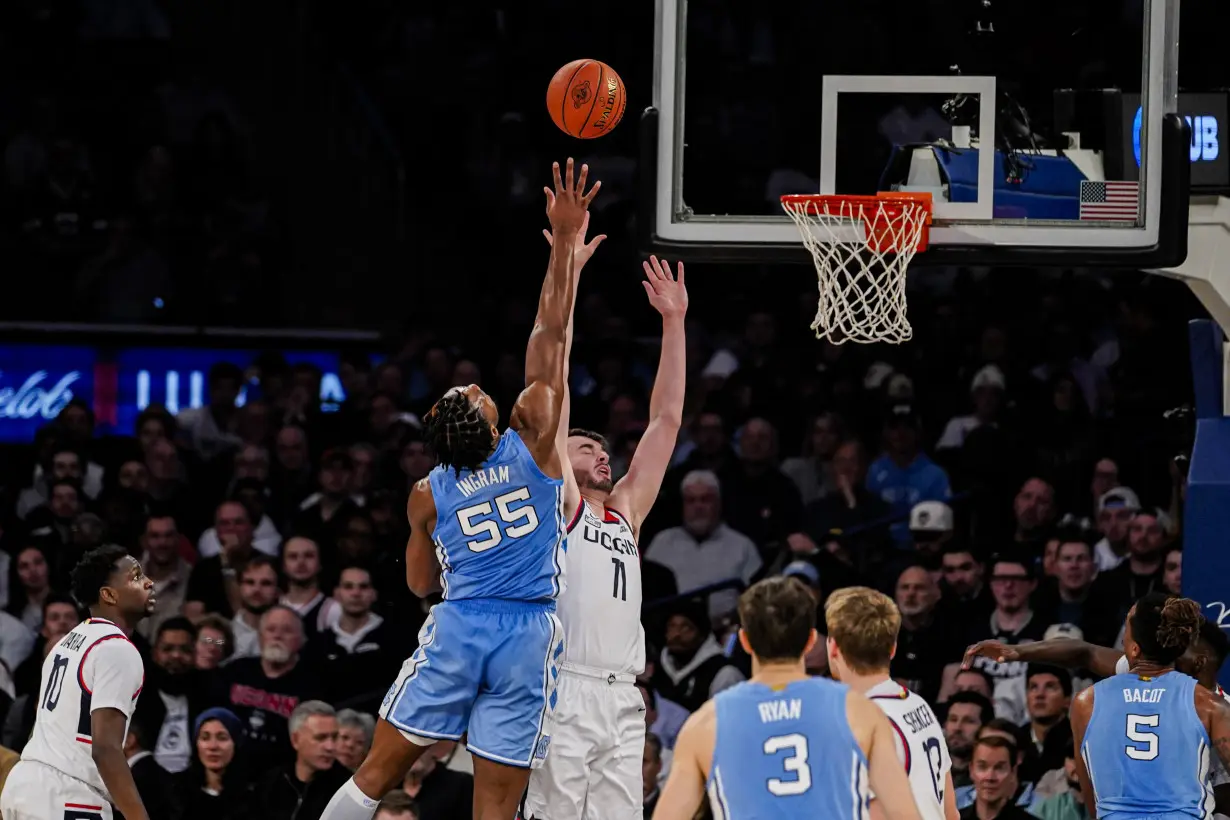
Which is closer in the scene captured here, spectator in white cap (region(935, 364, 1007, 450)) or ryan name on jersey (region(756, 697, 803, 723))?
ryan name on jersey (region(756, 697, 803, 723))

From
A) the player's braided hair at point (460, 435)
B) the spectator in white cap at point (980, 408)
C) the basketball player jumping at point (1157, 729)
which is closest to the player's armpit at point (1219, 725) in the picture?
the basketball player jumping at point (1157, 729)

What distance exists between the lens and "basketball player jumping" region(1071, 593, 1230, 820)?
22.1 feet

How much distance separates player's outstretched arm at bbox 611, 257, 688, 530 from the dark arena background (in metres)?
0.34

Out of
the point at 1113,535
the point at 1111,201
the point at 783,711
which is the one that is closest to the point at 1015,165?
the point at 1111,201

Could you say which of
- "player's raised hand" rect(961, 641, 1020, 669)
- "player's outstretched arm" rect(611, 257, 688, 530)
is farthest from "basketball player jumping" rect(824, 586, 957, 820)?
"player's outstretched arm" rect(611, 257, 688, 530)

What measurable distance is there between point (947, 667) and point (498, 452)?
3.53 meters

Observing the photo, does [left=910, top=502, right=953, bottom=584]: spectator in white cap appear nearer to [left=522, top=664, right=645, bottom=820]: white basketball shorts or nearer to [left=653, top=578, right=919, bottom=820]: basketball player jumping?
[left=522, top=664, right=645, bottom=820]: white basketball shorts

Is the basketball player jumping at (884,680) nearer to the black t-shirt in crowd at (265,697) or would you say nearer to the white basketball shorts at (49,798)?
the white basketball shorts at (49,798)

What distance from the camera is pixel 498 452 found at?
6.65 m

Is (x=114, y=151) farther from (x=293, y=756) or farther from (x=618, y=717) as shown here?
(x=618, y=717)

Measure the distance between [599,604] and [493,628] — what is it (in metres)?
0.52

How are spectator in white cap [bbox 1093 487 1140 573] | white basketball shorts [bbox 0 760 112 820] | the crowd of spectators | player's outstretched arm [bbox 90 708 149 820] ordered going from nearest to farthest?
player's outstretched arm [bbox 90 708 149 820], white basketball shorts [bbox 0 760 112 820], the crowd of spectators, spectator in white cap [bbox 1093 487 1140 573]

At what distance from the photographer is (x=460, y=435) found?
21.7 ft

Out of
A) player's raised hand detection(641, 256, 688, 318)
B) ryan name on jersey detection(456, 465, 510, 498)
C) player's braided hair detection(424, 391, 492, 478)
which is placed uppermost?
player's raised hand detection(641, 256, 688, 318)
